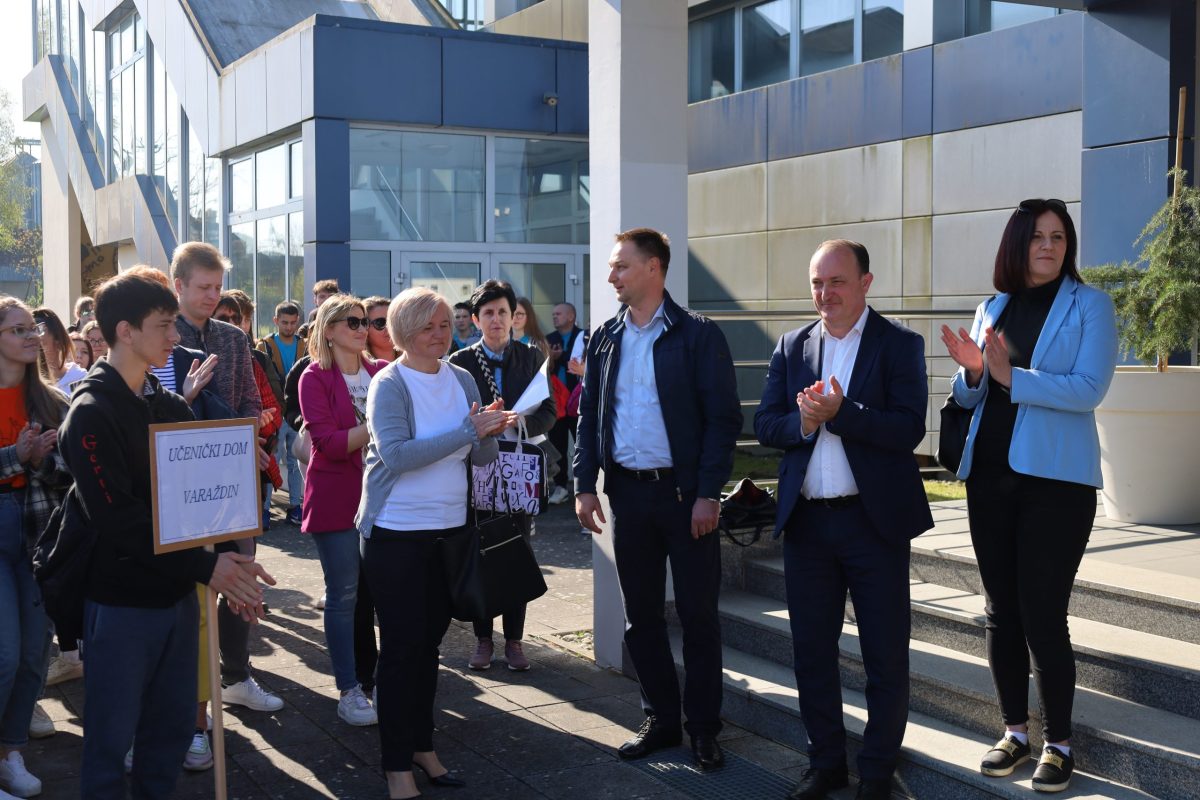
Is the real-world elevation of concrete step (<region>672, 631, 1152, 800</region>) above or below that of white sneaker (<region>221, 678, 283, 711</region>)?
above

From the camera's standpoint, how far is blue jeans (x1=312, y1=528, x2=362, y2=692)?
5.62m

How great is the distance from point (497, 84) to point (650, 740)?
474 inches

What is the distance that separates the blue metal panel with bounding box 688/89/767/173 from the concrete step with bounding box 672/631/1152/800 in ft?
33.2

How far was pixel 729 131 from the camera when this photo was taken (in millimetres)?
15531

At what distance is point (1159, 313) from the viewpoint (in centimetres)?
699

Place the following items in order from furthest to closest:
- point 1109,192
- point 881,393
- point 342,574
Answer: point 1109,192
point 342,574
point 881,393

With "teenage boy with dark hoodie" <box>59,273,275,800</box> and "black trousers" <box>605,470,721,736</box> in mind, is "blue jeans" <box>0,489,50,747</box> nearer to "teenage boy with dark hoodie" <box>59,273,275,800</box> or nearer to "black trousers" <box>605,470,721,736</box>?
"teenage boy with dark hoodie" <box>59,273,275,800</box>

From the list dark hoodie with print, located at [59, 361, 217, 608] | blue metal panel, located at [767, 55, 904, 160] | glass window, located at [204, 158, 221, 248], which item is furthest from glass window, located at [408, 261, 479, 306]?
dark hoodie with print, located at [59, 361, 217, 608]

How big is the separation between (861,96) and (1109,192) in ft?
17.0

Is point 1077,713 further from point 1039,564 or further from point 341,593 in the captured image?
point 341,593

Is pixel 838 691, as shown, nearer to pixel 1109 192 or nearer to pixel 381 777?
pixel 381 777

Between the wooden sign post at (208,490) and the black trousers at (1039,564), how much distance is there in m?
2.60

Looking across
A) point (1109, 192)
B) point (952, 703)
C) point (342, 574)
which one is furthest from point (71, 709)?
point (1109, 192)

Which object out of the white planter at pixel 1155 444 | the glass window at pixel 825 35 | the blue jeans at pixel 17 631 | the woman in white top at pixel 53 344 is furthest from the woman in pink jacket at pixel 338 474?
the glass window at pixel 825 35
